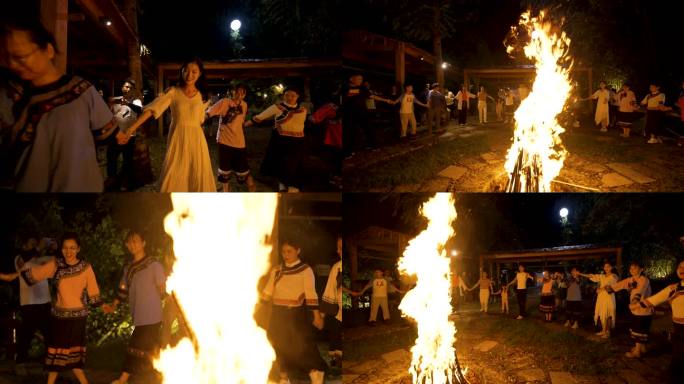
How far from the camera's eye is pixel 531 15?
16.0 ft

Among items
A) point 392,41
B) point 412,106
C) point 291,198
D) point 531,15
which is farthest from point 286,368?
point 531,15

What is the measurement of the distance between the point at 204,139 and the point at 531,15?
292 cm

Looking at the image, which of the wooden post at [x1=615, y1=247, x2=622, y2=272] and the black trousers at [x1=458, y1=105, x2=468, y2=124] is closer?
the black trousers at [x1=458, y1=105, x2=468, y2=124]

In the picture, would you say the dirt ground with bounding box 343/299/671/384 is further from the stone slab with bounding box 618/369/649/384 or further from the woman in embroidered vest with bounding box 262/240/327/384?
the woman in embroidered vest with bounding box 262/240/327/384

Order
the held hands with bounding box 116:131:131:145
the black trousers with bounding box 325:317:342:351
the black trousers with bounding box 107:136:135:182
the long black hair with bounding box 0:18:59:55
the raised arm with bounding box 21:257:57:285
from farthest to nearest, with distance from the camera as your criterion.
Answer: the black trousers with bounding box 325:317:342:351
the raised arm with bounding box 21:257:57:285
the black trousers with bounding box 107:136:135:182
the held hands with bounding box 116:131:131:145
the long black hair with bounding box 0:18:59:55

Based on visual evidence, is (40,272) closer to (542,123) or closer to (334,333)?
(334,333)

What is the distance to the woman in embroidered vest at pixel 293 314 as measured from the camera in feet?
16.0

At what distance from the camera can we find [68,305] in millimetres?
4734

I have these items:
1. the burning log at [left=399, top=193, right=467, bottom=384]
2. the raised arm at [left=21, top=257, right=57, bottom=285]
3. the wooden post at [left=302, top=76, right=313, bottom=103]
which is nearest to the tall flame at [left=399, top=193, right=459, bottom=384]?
the burning log at [left=399, top=193, right=467, bottom=384]

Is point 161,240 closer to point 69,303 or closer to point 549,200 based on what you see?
point 69,303

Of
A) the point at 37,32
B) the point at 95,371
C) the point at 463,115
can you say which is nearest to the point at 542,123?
the point at 463,115

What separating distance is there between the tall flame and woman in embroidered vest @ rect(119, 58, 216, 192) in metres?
1.88

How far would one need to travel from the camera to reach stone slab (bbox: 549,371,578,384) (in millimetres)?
4789

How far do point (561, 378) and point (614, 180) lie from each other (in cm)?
170
